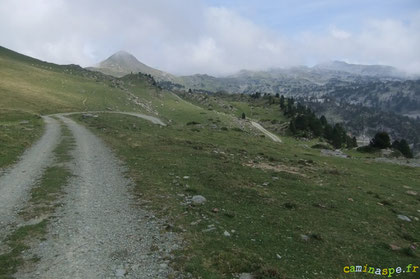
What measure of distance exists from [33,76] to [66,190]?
418 feet

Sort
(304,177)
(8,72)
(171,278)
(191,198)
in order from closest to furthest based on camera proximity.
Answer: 1. (171,278)
2. (191,198)
3. (304,177)
4. (8,72)

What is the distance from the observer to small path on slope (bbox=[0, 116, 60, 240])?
48.3 feet

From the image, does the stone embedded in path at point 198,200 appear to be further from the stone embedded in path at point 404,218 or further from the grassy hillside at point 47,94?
the grassy hillside at point 47,94

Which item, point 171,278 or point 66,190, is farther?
point 66,190

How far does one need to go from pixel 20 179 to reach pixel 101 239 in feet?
42.7

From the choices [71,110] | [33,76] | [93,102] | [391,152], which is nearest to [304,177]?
[391,152]

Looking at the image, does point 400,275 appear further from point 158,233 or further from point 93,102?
point 93,102

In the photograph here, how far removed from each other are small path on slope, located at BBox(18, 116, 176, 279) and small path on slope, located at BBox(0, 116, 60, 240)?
235cm

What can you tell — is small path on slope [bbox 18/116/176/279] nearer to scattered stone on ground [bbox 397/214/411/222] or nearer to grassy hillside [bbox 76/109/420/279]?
grassy hillside [bbox 76/109/420/279]

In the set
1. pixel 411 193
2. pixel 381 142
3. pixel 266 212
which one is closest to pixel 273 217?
pixel 266 212

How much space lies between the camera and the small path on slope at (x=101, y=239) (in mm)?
9922

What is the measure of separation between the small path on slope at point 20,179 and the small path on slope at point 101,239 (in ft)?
7.72

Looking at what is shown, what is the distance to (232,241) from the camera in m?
12.5

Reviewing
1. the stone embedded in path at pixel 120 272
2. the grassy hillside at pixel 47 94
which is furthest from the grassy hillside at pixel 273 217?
the grassy hillside at pixel 47 94
